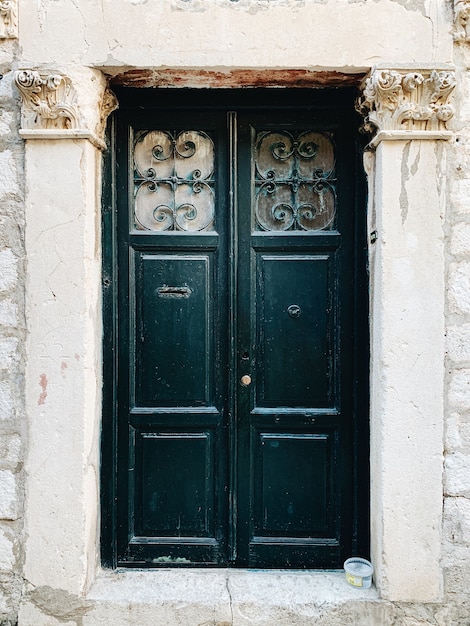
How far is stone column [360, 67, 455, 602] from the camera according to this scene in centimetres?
269

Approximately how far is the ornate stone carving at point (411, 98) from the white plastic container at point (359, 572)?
7.19 ft

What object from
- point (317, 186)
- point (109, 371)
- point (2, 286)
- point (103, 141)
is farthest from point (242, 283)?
point (2, 286)

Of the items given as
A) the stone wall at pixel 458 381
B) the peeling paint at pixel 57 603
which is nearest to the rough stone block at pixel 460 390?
the stone wall at pixel 458 381

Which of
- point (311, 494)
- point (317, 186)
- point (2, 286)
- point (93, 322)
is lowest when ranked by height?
point (311, 494)

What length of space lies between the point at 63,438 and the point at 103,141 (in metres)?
1.52

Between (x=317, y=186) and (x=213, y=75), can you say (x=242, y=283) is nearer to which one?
(x=317, y=186)

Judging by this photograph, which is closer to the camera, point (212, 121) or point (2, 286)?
point (2, 286)

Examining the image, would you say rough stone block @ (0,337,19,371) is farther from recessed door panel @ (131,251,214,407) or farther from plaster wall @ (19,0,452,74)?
plaster wall @ (19,0,452,74)

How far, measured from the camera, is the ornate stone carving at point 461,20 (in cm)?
260

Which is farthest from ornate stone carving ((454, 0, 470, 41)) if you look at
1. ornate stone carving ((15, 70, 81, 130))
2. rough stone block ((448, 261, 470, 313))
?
ornate stone carving ((15, 70, 81, 130))

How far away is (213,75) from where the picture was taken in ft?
9.16

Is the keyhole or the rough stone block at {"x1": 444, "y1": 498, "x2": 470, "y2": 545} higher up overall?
the keyhole

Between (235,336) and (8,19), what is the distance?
6.24ft

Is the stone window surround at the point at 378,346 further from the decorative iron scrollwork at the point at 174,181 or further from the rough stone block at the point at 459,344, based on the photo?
the decorative iron scrollwork at the point at 174,181
